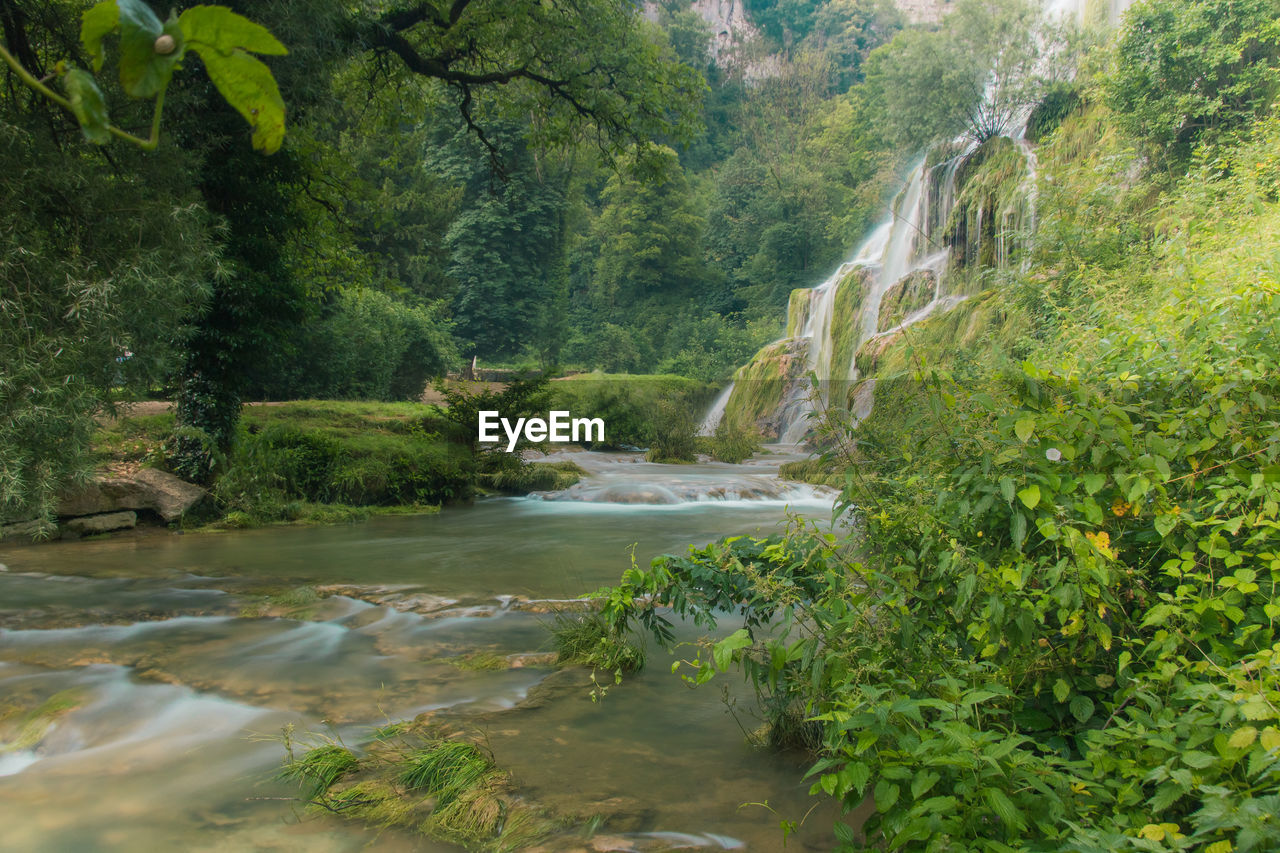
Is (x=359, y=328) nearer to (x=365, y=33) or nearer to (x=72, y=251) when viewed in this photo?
(x=365, y=33)

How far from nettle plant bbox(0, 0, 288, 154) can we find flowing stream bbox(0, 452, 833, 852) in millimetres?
1957

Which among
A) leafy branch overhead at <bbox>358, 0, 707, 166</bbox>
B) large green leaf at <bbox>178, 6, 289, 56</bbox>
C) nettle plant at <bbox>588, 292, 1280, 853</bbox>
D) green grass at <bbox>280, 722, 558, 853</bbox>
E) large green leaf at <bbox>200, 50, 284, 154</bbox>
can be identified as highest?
leafy branch overhead at <bbox>358, 0, 707, 166</bbox>

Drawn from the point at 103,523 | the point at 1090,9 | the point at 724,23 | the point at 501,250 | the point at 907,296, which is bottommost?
the point at 103,523

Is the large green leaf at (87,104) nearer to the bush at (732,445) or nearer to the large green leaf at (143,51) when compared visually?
the large green leaf at (143,51)

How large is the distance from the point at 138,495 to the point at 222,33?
10720 mm

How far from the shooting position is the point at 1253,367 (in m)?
2.48

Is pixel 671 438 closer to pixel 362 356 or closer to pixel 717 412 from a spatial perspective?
pixel 717 412

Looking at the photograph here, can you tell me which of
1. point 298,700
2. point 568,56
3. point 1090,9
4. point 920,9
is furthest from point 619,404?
point 920,9

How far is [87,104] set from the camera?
573mm

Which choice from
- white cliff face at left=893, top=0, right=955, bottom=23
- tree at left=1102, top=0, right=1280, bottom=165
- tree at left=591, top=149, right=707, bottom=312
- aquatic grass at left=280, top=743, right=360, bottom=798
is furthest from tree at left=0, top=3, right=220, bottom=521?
white cliff face at left=893, top=0, right=955, bottom=23

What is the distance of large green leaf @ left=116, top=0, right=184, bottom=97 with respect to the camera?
1.64 ft

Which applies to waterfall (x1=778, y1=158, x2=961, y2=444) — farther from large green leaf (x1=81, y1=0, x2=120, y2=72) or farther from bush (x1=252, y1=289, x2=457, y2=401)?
large green leaf (x1=81, y1=0, x2=120, y2=72)

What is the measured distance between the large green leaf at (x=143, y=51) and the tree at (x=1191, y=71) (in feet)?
51.6

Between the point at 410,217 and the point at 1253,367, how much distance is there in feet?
101
